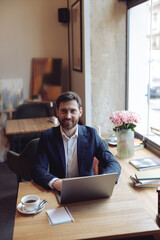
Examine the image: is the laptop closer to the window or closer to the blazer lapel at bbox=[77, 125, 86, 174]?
the blazer lapel at bbox=[77, 125, 86, 174]

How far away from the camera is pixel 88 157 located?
7.30 feet

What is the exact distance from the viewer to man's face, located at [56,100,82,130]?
2.16 m

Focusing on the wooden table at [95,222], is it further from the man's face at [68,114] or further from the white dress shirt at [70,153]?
the man's face at [68,114]

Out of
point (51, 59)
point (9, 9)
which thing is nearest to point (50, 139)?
point (51, 59)

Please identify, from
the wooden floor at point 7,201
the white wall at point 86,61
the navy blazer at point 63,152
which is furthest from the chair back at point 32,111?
the navy blazer at point 63,152

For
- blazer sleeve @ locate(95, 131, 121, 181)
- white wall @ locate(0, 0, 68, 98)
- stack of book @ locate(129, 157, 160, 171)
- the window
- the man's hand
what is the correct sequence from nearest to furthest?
the man's hand < blazer sleeve @ locate(95, 131, 121, 181) < stack of book @ locate(129, 157, 160, 171) < the window < white wall @ locate(0, 0, 68, 98)

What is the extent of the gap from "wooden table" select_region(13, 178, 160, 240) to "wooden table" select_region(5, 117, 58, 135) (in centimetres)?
204

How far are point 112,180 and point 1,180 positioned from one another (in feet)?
9.01

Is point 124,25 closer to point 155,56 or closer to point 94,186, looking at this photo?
point 155,56

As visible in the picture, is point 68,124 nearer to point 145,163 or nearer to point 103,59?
point 145,163

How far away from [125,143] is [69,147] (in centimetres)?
69

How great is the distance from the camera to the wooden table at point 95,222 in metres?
1.43

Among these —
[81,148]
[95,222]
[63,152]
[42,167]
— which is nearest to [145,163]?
[81,148]

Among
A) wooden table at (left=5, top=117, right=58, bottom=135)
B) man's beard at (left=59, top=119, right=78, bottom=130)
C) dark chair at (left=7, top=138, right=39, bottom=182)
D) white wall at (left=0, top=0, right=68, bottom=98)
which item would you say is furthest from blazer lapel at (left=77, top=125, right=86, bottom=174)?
white wall at (left=0, top=0, right=68, bottom=98)
